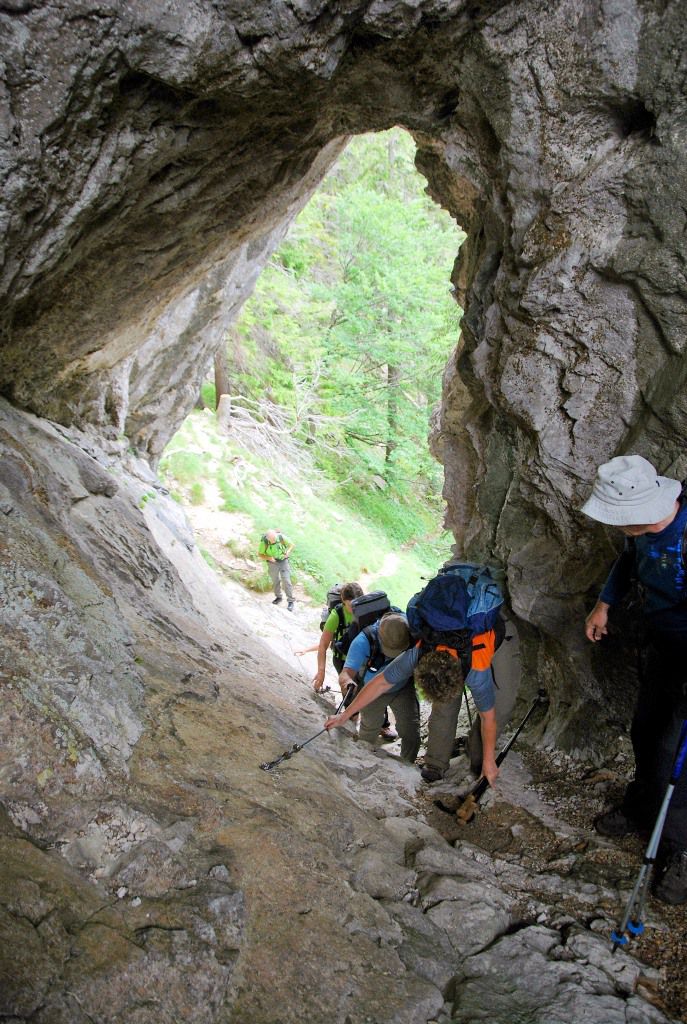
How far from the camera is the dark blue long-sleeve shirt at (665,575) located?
3.33m

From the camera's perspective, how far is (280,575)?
42.9 feet

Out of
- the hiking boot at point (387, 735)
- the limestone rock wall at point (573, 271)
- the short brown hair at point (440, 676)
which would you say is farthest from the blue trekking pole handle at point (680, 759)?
the hiking boot at point (387, 735)

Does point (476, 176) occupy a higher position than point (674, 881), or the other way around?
point (476, 176)

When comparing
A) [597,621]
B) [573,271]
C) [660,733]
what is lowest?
[660,733]

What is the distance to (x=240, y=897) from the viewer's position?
2.79 meters

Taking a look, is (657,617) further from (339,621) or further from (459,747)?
(339,621)

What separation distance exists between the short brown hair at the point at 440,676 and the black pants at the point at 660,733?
126 centimetres

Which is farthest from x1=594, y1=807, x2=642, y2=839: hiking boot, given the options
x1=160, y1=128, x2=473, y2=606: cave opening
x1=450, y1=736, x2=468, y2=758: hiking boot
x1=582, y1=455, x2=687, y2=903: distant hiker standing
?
x1=160, y1=128, x2=473, y2=606: cave opening

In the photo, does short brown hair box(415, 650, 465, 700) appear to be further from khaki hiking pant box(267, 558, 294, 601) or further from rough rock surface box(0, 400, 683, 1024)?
khaki hiking pant box(267, 558, 294, 601)

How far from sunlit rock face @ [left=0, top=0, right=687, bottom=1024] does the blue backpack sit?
1.09 m

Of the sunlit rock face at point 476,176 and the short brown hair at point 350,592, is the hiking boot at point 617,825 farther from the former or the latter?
the short brown hair at point 350,592

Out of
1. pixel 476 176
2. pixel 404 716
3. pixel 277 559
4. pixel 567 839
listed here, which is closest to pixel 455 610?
pixel 567 839

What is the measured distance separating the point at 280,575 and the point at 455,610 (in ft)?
28.8

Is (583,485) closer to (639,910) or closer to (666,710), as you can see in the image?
(666,710)
